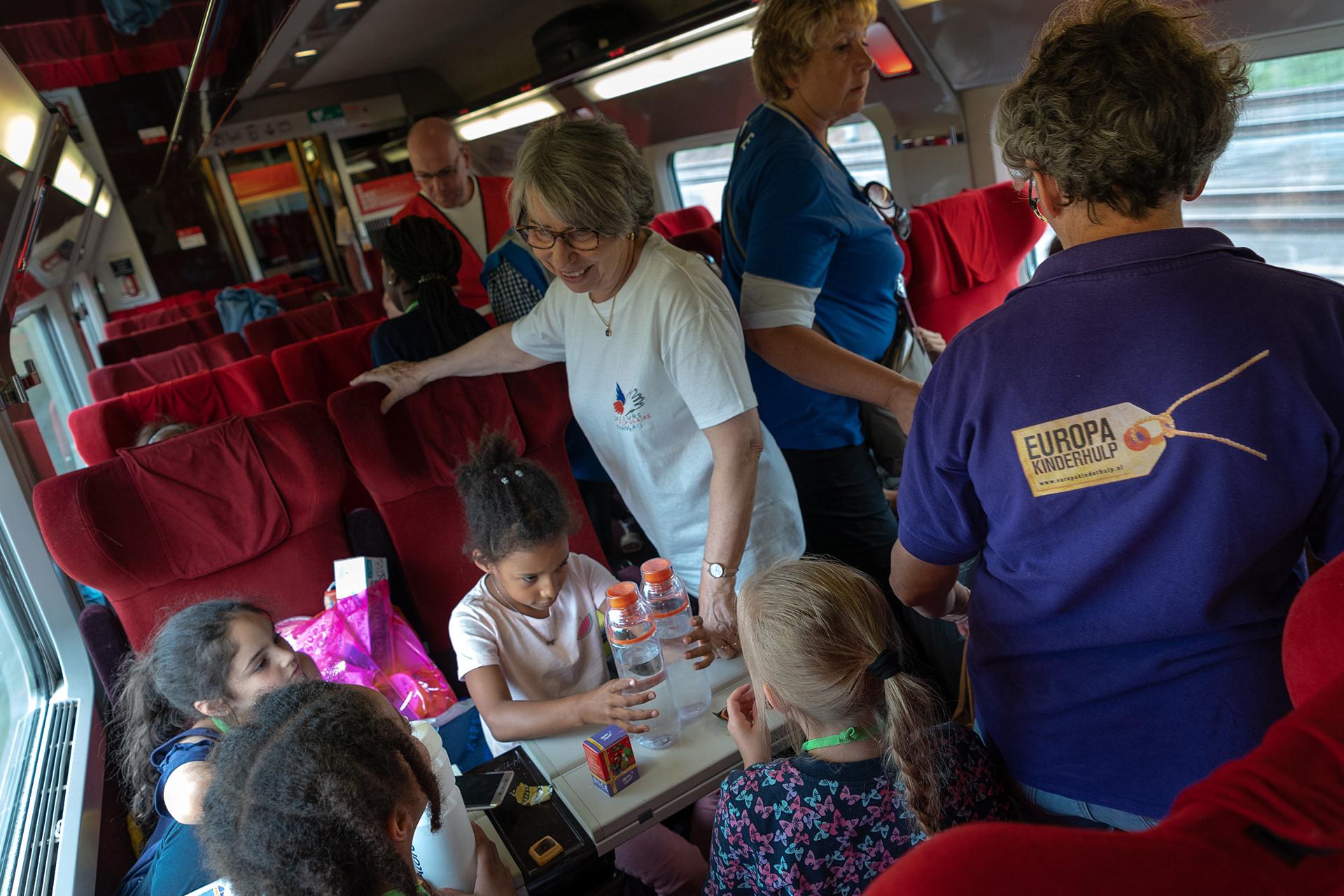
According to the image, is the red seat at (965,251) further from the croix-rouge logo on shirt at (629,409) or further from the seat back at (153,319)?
the seat back at (153,319)

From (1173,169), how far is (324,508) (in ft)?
7.51

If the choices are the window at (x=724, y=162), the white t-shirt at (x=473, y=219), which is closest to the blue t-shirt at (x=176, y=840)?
the white t-shirt at (x=473, y=219)

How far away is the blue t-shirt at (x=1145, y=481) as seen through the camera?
3.42 ft

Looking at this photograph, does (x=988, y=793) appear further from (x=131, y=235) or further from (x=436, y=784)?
(x=131, y=235)

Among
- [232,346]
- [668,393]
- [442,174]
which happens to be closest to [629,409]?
[668,393]

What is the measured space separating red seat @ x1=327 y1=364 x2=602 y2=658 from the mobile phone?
3.75 feet

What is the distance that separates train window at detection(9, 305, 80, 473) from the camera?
20.9 feet

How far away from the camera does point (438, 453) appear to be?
276 centimetres

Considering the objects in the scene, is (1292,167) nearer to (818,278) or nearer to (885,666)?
(818,278)

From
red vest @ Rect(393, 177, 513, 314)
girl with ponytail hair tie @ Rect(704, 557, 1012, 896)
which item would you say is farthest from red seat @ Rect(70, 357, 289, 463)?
girl with ponytail hair tie @ Rect(704, 557, 1012, 896)

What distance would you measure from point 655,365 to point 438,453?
1.07 meters

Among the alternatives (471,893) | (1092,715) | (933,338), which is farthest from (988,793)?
(933,338)

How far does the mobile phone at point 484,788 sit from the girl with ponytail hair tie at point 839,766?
41 centimetres

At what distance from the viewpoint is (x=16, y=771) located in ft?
7.48
